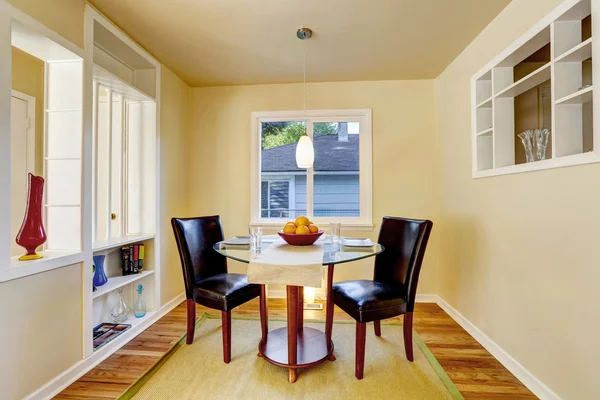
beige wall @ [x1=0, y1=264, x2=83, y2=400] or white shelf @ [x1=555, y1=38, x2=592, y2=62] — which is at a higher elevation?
white shelf @ [x1=555, y1=38, x2=592, y2=62]

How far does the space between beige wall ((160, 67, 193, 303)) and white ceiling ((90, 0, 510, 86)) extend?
0.74 feet

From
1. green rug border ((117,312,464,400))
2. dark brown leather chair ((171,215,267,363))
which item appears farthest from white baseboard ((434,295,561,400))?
Result: dark brown leather chair ((171,215,267,363))

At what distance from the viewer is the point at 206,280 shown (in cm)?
212

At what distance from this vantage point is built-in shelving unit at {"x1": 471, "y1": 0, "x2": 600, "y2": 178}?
4.70 feet

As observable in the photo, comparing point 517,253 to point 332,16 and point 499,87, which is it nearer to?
point 499,87

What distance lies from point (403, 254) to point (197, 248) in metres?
1.51

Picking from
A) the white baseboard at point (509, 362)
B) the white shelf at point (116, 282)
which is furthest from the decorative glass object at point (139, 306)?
the white baseboard at point (509, 362)

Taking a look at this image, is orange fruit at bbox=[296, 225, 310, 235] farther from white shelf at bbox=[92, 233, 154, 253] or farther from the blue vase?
the blue vase

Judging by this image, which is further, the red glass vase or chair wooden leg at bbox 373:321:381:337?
chair wooden leg at bbox 373:321:381:337

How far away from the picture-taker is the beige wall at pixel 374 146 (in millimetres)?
3080

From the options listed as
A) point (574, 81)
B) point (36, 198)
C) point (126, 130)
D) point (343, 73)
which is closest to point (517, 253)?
point (574, 81)

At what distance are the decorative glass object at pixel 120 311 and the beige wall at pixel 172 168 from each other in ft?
1.08

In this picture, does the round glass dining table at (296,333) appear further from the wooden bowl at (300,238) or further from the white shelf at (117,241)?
the white shelf at (117,241)

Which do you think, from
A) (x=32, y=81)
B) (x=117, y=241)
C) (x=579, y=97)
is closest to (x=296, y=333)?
(x=117, y=241)
